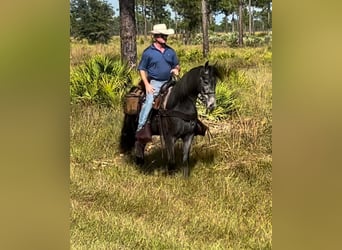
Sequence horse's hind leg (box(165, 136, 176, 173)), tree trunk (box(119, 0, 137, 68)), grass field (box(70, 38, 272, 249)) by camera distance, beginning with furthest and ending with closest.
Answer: horse's hind leg (box(165, 136, 176, 173))
tree trunk (box(119, 0, 137, 68))
grass field (box(70, 38, 272, 249))

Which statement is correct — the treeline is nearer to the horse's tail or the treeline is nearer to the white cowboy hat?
the white cowboy hat

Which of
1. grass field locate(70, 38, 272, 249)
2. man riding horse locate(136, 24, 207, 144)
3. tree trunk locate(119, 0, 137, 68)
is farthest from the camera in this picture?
tree trunk locate(119, 0, 137, 68)

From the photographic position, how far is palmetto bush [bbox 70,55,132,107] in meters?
3.16

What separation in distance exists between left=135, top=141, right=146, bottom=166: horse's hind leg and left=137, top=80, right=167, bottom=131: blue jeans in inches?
5.1

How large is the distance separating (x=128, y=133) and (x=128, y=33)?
0.71 meters

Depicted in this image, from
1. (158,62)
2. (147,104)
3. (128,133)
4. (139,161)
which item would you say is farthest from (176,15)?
(139,161)

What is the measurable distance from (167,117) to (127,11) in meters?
0.78

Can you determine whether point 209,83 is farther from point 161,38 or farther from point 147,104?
point 147,104

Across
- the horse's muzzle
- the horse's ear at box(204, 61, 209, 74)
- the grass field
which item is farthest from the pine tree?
the horse's muzzle

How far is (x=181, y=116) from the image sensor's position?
316 centimetres

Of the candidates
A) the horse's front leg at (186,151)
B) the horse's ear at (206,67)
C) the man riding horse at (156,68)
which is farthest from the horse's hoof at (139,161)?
the horse's ear at (206,67)

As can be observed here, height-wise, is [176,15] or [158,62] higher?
[176,15]

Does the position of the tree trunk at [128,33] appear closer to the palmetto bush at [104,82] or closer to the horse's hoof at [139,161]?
the palmetto bush at [104,82]
